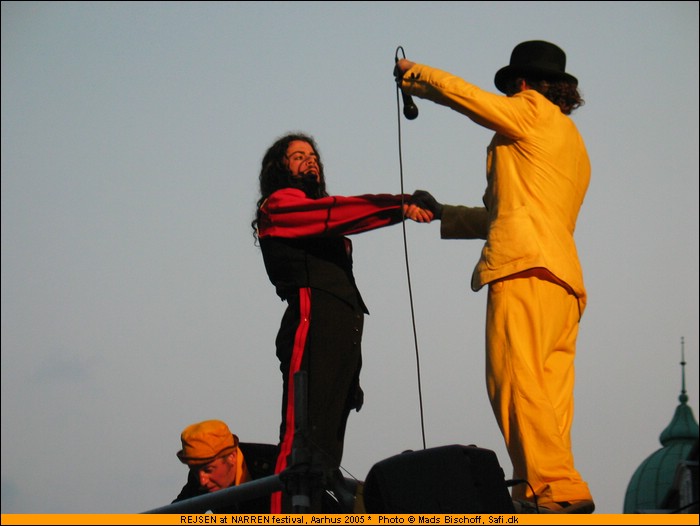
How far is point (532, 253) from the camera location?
709cm

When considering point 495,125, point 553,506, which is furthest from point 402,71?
point 553,506

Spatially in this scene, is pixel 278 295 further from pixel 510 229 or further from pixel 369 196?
pixel 510 229

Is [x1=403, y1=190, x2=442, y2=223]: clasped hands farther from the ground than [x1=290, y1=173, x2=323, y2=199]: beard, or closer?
closer

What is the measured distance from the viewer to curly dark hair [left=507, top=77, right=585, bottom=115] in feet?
24.6

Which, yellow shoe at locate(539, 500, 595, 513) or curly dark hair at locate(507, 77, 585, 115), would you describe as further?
curly dark hair at locate(507, 77, 585, 115)

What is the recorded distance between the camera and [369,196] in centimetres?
767

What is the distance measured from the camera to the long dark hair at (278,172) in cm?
787

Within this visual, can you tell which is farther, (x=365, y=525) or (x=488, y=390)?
(x=488, y=390)

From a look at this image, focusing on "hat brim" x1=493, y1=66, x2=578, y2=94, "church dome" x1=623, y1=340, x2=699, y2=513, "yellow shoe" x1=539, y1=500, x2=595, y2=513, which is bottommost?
"church dome" x1=623, y1=340, x2=699, y2=513

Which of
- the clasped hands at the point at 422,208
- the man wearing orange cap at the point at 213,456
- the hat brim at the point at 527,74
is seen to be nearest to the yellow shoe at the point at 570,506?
the man wearing orange cap at the point at 213,456

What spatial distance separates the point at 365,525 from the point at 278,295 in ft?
6.46

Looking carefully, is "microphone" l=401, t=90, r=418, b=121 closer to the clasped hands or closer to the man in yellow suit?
the man in yellow suit

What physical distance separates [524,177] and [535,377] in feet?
3.03

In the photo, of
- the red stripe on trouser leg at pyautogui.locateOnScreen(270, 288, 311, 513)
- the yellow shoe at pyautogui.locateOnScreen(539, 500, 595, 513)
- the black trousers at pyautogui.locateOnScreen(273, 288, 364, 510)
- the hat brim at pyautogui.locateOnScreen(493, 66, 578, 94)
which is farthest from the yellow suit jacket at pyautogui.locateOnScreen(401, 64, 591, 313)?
the yellow shoe at pyautogui.locateOnScreen(539, 500, 595, 513)
